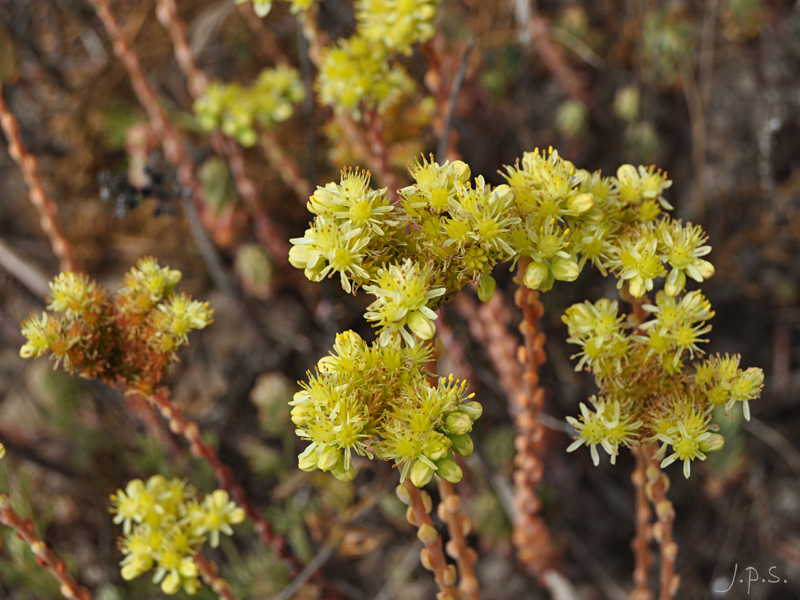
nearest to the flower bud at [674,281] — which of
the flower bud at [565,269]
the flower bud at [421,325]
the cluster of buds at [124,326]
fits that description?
the flower bud at [565,269]

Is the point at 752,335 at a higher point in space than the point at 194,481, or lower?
higher

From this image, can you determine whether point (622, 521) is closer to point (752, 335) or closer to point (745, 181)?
point (752, 335)

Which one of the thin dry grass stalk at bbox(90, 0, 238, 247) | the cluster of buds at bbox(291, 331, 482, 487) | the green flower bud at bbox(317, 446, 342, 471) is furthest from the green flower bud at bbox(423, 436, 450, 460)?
the thin dry grass stalk at bbox(90, 0, 238, 247)

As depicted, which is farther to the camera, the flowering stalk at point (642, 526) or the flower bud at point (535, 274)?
the flowering stalk at point (642, 526)

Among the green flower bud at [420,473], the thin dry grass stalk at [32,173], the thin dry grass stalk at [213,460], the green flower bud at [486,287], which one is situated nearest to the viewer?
the green flower bud at [420,473]

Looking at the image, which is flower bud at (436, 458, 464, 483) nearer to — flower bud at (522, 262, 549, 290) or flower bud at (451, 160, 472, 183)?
flower bud at (522, 262, 549, 290)

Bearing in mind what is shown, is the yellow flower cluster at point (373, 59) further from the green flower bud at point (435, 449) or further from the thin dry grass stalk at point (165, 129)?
the green flower bud at point (435, 449)

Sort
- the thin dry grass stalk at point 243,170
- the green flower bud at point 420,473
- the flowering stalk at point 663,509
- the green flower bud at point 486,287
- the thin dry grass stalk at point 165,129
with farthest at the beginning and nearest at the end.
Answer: the thin dry grass stalk at point 243,170, the thin dry grass stalk at point 165,129, the flowering stalk at point 663,509, the green flower bud at point 486,287, the green flower bud at point 420,473

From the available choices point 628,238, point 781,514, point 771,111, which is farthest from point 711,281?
point 628,238
